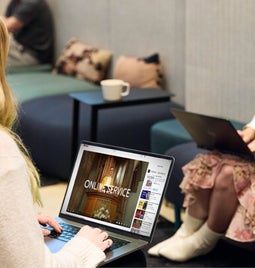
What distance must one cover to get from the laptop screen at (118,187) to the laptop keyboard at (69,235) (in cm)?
4

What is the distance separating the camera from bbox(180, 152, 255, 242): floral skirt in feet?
6.98

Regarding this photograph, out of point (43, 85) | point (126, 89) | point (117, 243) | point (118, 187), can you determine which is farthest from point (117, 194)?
point (43, 85)

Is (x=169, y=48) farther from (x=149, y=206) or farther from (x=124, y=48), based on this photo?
(x=149, y=206)

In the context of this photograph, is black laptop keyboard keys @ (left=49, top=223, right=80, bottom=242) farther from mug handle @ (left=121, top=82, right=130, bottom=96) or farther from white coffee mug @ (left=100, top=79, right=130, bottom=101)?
mug handle @ (left=121, top=82, right=130, bottom=96)

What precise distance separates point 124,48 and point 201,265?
2071 mm

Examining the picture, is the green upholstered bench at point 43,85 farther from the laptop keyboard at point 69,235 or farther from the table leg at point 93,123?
the laptop keyboard at point 69,235

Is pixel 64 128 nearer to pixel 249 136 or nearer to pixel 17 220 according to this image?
pixel 249 136

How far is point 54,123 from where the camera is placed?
10.8 feet

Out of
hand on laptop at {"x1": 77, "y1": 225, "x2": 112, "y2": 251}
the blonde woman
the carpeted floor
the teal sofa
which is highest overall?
the blonde woman

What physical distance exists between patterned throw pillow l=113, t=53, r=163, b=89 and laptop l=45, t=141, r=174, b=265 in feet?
6.94

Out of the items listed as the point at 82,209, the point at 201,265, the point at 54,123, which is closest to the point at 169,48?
the point at 54,123

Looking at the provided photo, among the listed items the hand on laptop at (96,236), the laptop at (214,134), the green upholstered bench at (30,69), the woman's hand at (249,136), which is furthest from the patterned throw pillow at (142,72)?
the hand on laptop at (96,236)

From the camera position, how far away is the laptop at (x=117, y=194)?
1463mm

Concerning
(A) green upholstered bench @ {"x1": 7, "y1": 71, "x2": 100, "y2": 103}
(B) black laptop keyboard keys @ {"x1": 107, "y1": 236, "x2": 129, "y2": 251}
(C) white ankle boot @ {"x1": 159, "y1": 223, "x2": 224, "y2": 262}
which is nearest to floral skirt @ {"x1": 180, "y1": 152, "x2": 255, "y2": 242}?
(C) white ankle boot @ {"x1": 159, "y1": 223, "x2": 224, "y2": 262}
